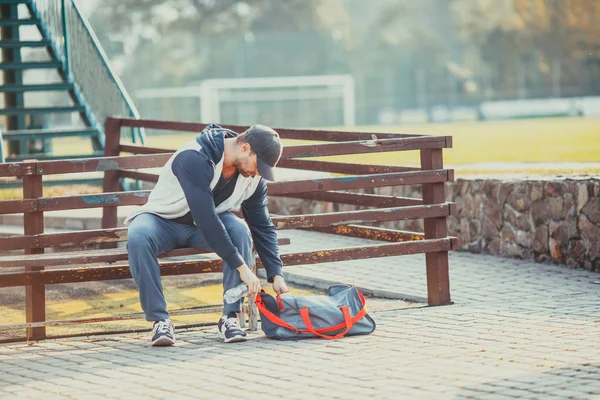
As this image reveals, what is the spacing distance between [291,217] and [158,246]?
1143mm

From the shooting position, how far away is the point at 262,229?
6758 mm

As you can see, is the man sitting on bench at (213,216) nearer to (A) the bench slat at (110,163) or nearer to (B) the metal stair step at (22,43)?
(A) the bench slat at (110,163)

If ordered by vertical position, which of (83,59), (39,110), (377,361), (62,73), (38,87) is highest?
(83,59)

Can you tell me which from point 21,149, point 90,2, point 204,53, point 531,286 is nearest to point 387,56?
point 204,53

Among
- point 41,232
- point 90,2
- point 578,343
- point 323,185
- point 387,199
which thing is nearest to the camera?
point 578,343

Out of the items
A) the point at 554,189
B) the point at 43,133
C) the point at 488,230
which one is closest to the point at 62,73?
the point at 43,133

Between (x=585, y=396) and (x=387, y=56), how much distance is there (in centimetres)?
6495

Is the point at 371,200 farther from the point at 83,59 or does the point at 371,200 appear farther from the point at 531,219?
the point at 83,59

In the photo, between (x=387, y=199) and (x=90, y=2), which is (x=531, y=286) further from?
(x=90, y=2)

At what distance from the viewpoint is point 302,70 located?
6819cm

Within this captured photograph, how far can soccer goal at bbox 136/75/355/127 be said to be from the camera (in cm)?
6159

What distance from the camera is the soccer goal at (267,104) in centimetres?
6159

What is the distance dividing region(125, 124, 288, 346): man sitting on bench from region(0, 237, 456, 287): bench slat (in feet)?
0.89

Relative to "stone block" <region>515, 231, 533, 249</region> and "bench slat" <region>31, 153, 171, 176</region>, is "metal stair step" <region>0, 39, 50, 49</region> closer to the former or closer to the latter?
"stone block" <region>515, 231, 533, 249</region>
